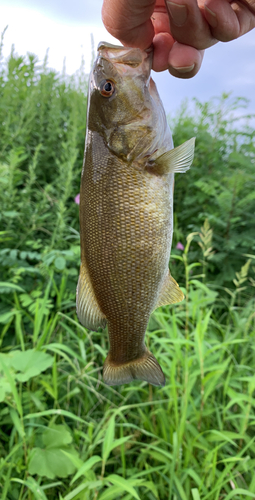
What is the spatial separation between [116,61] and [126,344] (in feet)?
3.08

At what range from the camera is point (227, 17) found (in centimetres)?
129

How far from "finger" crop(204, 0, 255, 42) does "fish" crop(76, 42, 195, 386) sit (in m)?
0.35

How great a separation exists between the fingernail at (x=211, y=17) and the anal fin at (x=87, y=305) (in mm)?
1019

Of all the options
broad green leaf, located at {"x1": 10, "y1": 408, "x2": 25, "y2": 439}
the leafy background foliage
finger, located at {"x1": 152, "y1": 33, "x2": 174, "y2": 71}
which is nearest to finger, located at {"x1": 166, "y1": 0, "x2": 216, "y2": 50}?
finger, located at {"x1": 152, "y1": 33, "x2": 174, "y2": 71}

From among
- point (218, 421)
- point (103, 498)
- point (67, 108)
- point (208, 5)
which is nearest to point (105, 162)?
point (208, 5)

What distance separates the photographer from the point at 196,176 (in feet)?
13.7

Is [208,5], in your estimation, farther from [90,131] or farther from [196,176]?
[196,176]

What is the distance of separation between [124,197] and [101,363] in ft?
5.78

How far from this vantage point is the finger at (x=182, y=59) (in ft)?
4.26

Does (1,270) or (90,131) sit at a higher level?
(90,131)

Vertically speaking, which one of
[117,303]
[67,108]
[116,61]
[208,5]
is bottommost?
[117,303]

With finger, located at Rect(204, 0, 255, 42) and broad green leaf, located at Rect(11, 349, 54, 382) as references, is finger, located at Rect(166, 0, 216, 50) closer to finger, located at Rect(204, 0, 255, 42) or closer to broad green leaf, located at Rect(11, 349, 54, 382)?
finger, located at Rect(204, 0, 255, 42)

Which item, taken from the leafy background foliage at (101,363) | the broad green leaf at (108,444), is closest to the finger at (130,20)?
the leafy background foliage at (101,363)

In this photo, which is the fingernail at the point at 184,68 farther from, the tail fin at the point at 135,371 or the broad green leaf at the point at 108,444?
the broad green leaf at the point at 108,444
